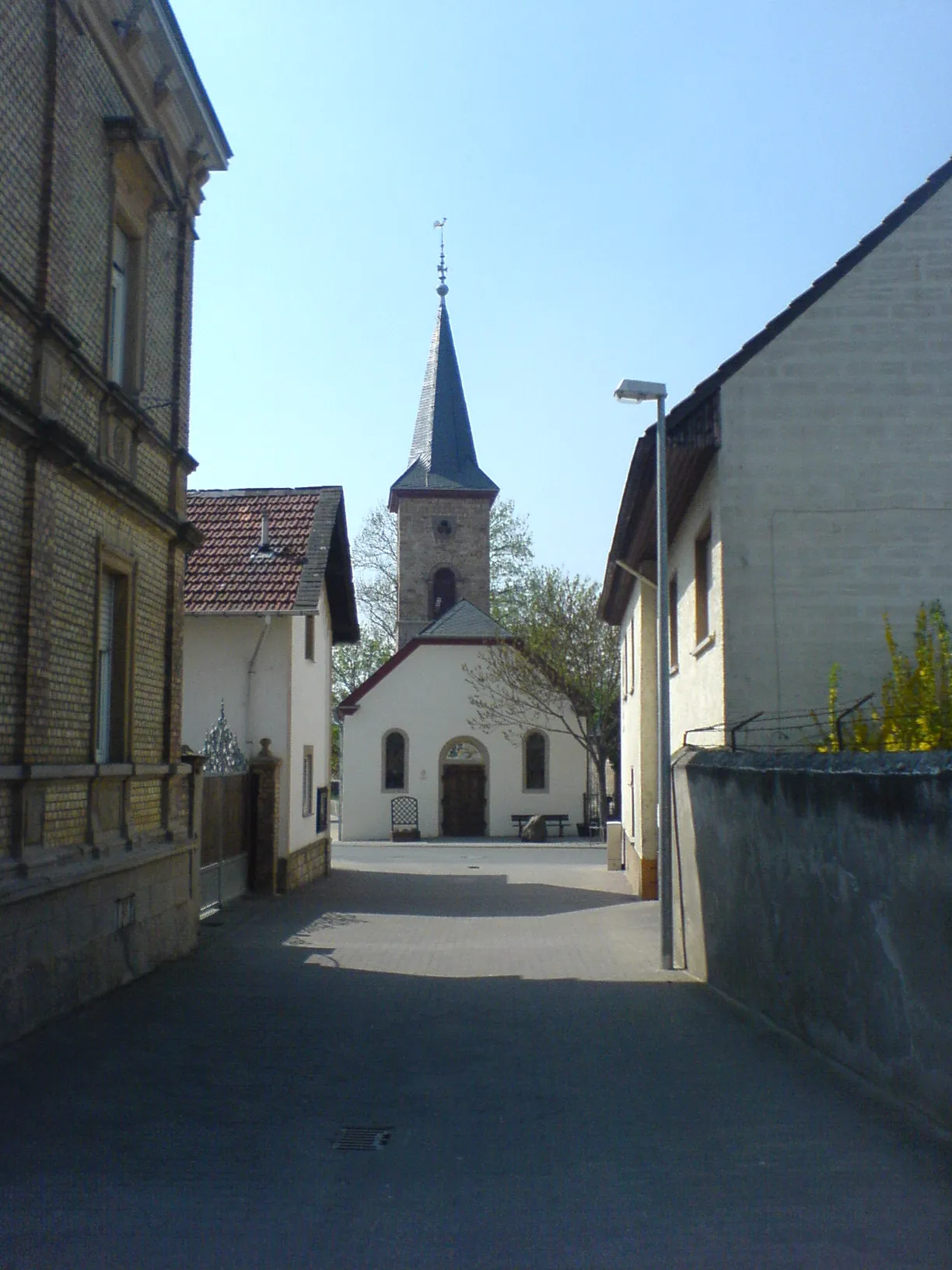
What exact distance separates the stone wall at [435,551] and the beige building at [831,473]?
43718 millimetres

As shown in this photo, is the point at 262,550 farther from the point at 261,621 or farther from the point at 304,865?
the point at 304,865

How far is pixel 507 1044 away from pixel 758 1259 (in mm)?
4721

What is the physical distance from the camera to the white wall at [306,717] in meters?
23.6

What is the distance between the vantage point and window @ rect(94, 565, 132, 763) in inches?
492

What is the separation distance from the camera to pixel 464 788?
46.7 metres

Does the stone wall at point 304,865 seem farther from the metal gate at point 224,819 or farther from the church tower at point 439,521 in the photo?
the church tower at point 439,521

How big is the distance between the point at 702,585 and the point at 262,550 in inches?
417

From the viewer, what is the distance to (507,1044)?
9594mm

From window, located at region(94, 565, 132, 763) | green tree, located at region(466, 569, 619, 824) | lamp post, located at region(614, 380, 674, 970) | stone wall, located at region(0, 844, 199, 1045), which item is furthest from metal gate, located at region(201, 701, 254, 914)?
green tree, located at region(466, 569, 619, 824)

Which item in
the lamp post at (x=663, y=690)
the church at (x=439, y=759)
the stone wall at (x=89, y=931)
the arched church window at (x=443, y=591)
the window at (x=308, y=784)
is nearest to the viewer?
the stone wall at (x=89, y=931)

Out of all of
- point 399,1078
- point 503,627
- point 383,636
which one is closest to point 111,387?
point 399,1078

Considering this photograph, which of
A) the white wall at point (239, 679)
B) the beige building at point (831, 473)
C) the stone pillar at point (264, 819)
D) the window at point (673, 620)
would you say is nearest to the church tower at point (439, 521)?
the white wall at point (239, 679)

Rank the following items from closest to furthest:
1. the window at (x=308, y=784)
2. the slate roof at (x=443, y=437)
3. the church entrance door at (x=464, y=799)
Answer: the window at (x=308, y=784) < the church entrance door at (x=464, y=799) < the slate roof at (x=443, y=437)

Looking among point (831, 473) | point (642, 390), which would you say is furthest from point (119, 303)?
point (831, 473)
